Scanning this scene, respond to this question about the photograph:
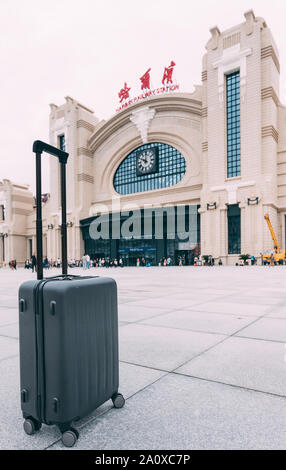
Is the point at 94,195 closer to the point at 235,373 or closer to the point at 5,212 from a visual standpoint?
the point at 5,212

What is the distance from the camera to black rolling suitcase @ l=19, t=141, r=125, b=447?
182cm

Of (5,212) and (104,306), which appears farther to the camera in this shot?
(5,212)

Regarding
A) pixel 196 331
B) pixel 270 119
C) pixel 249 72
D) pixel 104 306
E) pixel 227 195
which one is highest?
pixel 249 72

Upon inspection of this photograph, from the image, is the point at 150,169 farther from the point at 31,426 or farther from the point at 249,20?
the point at 31,426

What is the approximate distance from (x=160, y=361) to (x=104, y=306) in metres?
1.38

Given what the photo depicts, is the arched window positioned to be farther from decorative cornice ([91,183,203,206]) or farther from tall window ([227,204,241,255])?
tall window ([227,204,241,255])

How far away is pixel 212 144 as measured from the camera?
41.3m

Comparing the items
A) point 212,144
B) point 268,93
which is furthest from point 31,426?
point 268,93

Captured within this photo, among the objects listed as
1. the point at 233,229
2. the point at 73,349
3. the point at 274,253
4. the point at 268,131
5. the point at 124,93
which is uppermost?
the point at 124,93

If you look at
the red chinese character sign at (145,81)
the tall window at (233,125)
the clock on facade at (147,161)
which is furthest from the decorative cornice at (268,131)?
the red chinese character sign at (145,81)

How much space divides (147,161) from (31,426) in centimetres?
5039
